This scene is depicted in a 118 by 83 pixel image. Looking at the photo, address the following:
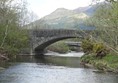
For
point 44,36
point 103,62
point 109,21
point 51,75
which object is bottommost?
point 51,75

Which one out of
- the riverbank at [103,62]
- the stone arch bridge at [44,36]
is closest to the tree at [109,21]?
the riverbank at [103,62]

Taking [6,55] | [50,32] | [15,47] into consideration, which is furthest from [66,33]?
[6,55]

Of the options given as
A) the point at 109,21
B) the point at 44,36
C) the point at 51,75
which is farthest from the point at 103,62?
the point at 44,36

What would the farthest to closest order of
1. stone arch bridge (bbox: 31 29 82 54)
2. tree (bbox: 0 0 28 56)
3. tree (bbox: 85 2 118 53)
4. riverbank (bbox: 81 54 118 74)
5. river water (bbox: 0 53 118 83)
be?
stone arch bridge (bbox: 31 29 82 54), tree (bbox: 0 0 28 56), riverbank (bbox: 81 54 118 74), river water (bbox: 0 53 118 83), tree (bbox: 85 2 118 53)

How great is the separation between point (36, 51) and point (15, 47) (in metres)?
34.2

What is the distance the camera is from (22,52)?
117 metres

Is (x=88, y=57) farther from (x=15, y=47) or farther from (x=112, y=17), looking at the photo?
(x=112, y=17)

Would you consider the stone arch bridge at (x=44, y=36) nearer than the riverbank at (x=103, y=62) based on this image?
No

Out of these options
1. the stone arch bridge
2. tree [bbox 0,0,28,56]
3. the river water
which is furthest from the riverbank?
the stone arch bridge

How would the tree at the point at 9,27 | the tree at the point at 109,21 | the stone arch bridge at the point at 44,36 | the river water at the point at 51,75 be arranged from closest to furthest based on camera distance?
the tree at the point at 109,21 → the river water at the point at 51,75 → the tree at the point at 9,27 → the stone arch bridge at the point at 44,36

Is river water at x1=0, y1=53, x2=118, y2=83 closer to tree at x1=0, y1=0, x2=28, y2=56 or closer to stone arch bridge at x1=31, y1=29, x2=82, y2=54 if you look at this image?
tree at x1=0, y1=0, x2=28, y2=56

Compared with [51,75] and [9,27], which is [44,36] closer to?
→ [9,27]

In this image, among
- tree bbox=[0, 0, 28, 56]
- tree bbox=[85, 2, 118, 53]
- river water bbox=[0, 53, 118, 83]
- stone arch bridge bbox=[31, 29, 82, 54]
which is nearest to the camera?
tree bbox=[85, 2, 118, 53]

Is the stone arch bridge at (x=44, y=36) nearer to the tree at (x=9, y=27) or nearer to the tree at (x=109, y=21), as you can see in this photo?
the tree at (x=9, y=27)
